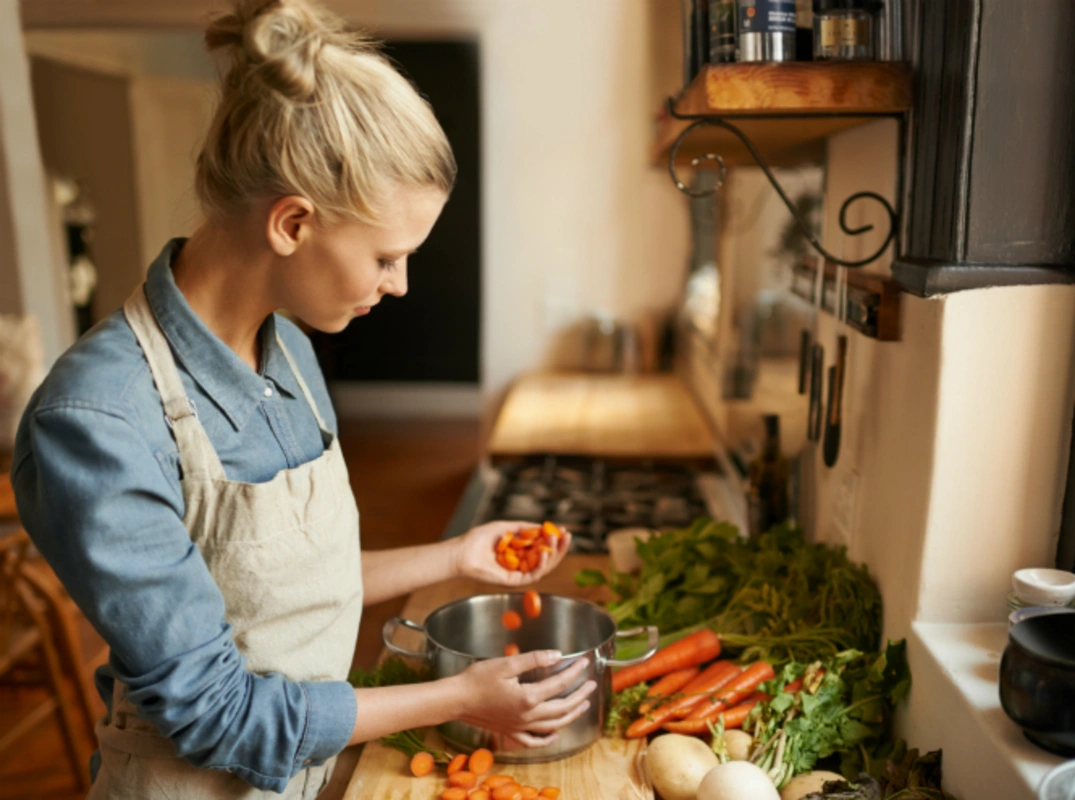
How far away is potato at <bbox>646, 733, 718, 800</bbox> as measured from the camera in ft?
3.82

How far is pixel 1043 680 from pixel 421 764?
2.30 feet

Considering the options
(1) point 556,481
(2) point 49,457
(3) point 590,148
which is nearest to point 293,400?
(2) point 49,457

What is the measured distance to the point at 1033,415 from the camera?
113 centimetres

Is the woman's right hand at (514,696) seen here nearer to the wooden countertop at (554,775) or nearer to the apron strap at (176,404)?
the wooden countertop at (554,775)

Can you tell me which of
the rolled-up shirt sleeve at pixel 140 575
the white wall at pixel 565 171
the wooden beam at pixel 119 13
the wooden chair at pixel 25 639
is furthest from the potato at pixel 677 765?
the wooden beam at pixel 119 13

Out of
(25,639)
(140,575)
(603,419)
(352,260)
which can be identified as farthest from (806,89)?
(25,639)

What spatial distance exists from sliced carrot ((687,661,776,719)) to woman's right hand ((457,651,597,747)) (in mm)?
238

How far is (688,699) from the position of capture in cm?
131

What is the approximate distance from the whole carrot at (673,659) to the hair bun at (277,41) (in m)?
0.92

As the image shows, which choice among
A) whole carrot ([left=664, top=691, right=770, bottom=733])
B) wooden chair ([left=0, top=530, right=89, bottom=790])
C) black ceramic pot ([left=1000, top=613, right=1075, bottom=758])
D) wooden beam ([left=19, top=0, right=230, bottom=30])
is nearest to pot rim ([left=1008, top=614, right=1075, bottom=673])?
black ceramic pot ([left=1000, top=613, right=1075, bottom=758])

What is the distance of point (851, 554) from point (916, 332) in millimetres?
444

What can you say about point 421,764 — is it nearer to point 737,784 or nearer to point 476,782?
point 476,782

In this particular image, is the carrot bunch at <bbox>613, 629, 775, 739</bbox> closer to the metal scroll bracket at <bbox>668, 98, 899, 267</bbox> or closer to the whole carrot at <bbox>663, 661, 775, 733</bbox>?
the whole carrot at <bbox>663, 661, 775, 733</bbox>

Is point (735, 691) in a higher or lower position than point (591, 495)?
higher
